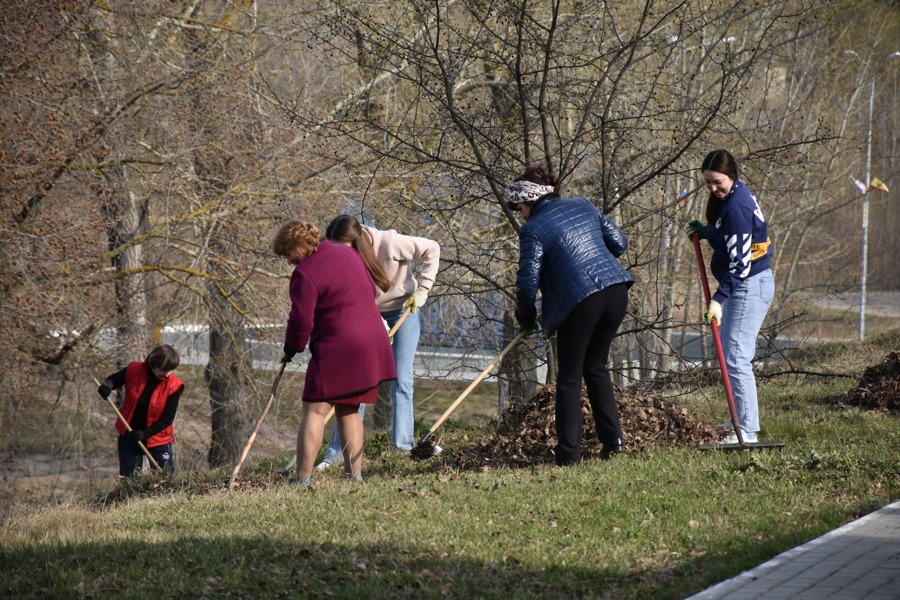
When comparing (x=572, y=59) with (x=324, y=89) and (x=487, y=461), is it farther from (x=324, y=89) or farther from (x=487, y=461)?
(x=324, y=89)

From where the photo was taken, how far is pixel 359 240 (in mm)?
7508

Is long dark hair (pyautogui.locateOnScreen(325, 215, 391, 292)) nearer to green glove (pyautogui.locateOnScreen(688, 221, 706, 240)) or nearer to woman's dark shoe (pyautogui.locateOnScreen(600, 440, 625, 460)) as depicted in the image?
woman's dark shoe (pyautogui.locateOnScreen(600, 440, 625, 460))

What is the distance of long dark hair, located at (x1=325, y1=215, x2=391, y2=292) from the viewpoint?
24.1 feet

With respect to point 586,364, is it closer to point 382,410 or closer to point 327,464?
point 327,464

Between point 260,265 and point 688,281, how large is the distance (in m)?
7.40

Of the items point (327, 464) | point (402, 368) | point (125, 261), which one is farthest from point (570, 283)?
point (125, 261)

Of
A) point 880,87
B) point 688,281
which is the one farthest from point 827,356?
point 880,87

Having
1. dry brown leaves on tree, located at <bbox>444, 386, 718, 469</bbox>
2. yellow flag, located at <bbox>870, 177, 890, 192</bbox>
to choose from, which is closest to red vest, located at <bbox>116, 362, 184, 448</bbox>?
dry brown leaves on tree, located at <bbox>444, 386, 718, 469</bbox>

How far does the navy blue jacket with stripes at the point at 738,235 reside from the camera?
679cm

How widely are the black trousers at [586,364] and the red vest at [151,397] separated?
156 inches

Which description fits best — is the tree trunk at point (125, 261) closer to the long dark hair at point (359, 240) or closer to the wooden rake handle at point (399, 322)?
the wooden rake handle at point (399, 322)

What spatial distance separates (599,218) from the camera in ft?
22.8

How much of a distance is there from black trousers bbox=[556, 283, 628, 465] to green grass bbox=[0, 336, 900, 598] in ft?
0.85

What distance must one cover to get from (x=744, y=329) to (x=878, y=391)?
237 centimetres
